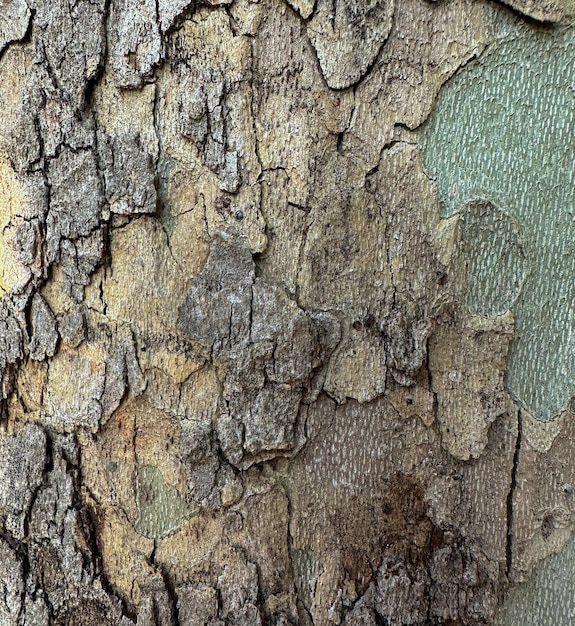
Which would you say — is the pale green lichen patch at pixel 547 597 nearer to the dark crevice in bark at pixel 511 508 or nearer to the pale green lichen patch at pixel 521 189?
the dark crevice in bark at pixel 511 508

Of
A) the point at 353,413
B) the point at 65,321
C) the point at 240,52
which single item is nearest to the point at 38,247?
the point at 65,321

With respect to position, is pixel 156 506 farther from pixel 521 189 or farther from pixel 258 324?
pixel 521 189

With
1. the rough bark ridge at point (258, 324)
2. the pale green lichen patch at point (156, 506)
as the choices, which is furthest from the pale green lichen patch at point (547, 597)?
the pale green lichen patch at point (156, 506)

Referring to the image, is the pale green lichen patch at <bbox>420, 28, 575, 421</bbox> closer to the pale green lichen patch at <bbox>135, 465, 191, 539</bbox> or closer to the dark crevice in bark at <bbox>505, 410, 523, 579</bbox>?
the dark crevice in bark at <bbox>505, 410, 523, 579</bbox>

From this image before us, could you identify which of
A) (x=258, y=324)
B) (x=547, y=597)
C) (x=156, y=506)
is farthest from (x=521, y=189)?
(x=156, y=506)

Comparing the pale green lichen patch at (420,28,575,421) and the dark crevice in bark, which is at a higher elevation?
the pale green lichen patch at (420,28,575,421)

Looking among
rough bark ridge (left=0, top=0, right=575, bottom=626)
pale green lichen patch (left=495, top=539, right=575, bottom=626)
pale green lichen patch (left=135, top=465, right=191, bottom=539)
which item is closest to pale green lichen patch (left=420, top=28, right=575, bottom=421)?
rough bark ridge (left=0, top=0, right=575, bottom=626)

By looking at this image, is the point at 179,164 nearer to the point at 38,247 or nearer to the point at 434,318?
the point at 38,247
